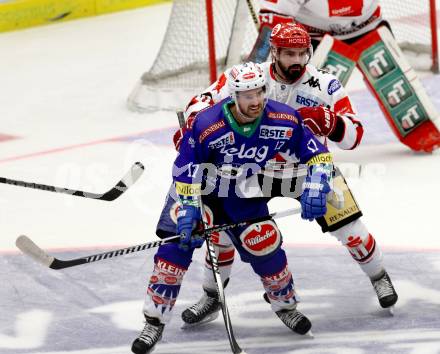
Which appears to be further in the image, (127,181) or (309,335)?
(127,181)

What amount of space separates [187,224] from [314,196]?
1.77 ft

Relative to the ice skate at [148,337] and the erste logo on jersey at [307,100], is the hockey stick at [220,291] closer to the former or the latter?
the ice skate at [148,337]

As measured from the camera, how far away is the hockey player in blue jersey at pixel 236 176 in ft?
17.0

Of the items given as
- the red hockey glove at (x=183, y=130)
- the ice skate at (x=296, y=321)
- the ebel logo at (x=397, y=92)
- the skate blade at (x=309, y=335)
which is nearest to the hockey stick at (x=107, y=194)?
the red hockey glove at (x=183, y=130)

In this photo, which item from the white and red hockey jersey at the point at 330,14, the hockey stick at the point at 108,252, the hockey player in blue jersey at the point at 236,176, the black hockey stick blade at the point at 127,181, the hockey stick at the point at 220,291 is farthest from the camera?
the white and red hockey jersey at the point at 330,14

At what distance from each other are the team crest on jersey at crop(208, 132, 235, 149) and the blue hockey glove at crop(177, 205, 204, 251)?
0.89 ft

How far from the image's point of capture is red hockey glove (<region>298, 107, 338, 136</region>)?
18.3 feet

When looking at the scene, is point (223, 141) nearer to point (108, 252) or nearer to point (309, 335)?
point (108, 252)

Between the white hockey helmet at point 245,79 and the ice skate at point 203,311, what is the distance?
1085mm

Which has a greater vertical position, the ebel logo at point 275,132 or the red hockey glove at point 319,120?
the ebel logo at point 275,132

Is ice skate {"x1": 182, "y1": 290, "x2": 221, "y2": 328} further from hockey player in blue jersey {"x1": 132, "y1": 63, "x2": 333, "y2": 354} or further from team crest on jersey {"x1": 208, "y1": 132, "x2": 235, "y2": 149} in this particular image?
team crest on jersey {"x1": 208, "y1": 132, "x2": 235, "y2": 149}

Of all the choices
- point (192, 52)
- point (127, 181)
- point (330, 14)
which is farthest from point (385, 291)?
point (192, 52)

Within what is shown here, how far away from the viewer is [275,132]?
17.1ft

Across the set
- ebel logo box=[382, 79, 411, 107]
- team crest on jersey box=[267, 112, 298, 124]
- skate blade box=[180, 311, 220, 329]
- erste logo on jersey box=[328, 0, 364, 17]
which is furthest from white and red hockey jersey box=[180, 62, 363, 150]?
ebel logo box=[382, 79, 411, 107]
